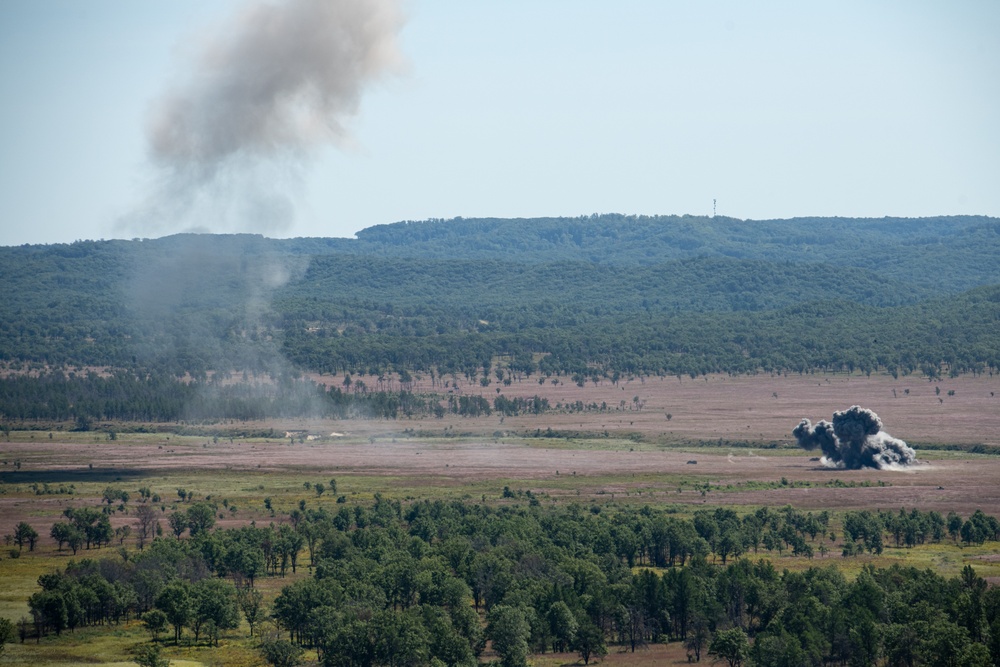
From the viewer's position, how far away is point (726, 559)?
379ft

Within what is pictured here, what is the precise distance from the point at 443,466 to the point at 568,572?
84.3 meters

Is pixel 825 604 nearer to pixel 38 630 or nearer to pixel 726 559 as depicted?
pixel 726 559

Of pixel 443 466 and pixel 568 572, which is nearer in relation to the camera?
pixel 568 572

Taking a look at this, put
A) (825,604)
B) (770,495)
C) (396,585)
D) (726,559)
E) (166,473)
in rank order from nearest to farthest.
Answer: (825,604) < (396,585) < (726,559) < (770,495) < (166,473)

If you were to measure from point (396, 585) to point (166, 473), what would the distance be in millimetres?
87191

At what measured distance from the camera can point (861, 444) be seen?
179375 millimetres

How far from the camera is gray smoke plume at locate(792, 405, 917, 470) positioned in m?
178

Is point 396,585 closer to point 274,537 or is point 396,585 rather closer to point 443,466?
point 274,537

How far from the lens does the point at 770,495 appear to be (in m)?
152

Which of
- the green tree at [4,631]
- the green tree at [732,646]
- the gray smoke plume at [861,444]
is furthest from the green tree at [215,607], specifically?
the gray smoke plume at [861,444]

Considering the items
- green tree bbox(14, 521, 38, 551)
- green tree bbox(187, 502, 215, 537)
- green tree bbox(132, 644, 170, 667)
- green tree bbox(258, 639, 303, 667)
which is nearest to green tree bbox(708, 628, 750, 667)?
green tree bbox(258, 639, 303, 667)

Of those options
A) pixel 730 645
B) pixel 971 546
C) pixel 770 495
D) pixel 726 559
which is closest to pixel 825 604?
pixel 730 645

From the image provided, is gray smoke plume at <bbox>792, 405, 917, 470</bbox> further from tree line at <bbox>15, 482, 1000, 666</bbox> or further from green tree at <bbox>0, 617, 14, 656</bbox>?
green tree at <bbox>0, 617, 14, 656</bbox>

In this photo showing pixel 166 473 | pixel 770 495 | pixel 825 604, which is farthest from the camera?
pixel 166 473
